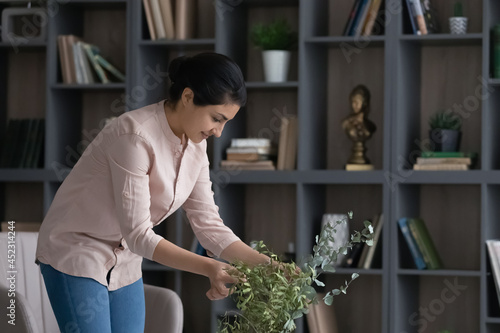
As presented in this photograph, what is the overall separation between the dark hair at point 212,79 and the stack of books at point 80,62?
2.05 m

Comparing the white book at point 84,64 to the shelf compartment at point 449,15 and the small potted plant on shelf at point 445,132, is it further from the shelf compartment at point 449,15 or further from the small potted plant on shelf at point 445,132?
the small potted plant on shelf at point 445,132

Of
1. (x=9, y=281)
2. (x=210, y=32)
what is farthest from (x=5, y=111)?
(x=9, y=281)

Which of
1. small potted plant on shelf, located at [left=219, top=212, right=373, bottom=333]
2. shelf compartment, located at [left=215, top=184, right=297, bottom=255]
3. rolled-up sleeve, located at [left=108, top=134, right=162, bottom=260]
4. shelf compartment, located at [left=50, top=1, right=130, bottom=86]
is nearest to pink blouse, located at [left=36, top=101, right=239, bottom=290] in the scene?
rolled-up sleeve, located at [left=108, top=134, right=162, bottom=260]

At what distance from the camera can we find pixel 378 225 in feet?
11.9

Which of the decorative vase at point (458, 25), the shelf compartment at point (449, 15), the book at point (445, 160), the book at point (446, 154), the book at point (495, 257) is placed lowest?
the book at point (495, 257)

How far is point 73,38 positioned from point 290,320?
9.17 ft

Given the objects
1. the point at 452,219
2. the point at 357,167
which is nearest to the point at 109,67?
the point at 357,167

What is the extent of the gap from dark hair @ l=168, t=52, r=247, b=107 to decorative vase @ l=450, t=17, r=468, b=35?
1.90 m

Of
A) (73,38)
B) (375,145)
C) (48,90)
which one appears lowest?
(375,145)

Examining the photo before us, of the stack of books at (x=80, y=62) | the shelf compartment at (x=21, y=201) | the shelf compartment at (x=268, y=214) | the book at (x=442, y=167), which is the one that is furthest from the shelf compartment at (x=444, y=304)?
the shelf compartment at (x=21, y=201)

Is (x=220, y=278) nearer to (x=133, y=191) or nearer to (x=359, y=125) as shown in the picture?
(x=133, y=191)

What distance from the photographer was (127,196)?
6.17ft

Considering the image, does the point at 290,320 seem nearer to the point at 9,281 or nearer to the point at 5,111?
the point at 9,281

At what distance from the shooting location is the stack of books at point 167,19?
151 inches
